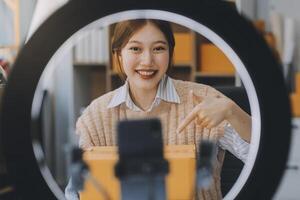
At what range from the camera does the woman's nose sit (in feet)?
1.58

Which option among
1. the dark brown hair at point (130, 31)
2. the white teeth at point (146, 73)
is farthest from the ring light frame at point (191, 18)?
the white teeth at point (146, 73)

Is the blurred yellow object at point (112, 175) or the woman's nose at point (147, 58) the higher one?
the woman's nose at point (147, 58)

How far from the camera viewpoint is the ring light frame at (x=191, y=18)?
348 millimetres

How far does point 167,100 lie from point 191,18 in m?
0.17

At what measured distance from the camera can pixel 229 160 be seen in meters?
0.59

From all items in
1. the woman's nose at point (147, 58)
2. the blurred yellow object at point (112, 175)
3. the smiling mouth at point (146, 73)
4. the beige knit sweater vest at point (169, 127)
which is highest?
the woman's nose at point (147, 58)

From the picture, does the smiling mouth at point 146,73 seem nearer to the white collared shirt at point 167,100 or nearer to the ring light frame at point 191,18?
the white collared shirt at point 167,100

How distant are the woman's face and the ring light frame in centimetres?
12

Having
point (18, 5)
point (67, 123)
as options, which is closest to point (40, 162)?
point (18, 5)

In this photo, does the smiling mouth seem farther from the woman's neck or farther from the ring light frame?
the ring light frame

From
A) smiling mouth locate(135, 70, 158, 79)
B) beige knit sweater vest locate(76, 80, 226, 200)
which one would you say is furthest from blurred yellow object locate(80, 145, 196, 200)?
smiling mouth locate(135, 70, 158, 79)

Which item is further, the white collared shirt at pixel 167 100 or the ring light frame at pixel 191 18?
the white collared shirt at pixel 167 100

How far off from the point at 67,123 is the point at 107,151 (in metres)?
2.07

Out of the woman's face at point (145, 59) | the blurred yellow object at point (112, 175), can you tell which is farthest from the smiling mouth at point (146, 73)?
the blurred yellow object at point (112, 175)
